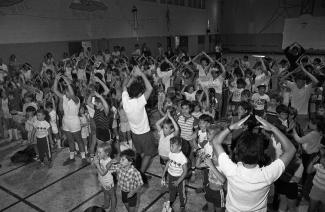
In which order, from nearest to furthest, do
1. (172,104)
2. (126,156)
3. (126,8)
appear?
1. (126,156)
2. (172,104)
3. (126,8)

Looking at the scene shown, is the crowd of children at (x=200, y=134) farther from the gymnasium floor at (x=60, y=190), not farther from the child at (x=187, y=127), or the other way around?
the gymnasium floor at (x=60, y=190)

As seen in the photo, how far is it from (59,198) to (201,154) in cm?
281

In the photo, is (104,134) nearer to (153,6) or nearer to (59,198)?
(59,198)

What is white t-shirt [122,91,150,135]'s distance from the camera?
4770mm

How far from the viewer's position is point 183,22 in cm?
2659

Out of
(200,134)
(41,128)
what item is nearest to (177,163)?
(200,134)

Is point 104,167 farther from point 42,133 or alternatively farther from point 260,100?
point 260,100

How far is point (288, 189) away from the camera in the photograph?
3.95 meters

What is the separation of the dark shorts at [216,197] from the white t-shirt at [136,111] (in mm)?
1692

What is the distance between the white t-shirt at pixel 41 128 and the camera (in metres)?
5.87

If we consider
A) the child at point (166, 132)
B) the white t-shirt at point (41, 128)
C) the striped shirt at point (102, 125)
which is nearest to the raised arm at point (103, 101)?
the striped shirt at point (102, 125)

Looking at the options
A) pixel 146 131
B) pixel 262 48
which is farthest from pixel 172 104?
pixel 262 48

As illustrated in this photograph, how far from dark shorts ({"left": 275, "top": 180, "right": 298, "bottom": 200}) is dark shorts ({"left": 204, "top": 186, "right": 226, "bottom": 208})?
0.91 meters

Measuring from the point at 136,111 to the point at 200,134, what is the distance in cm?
121
